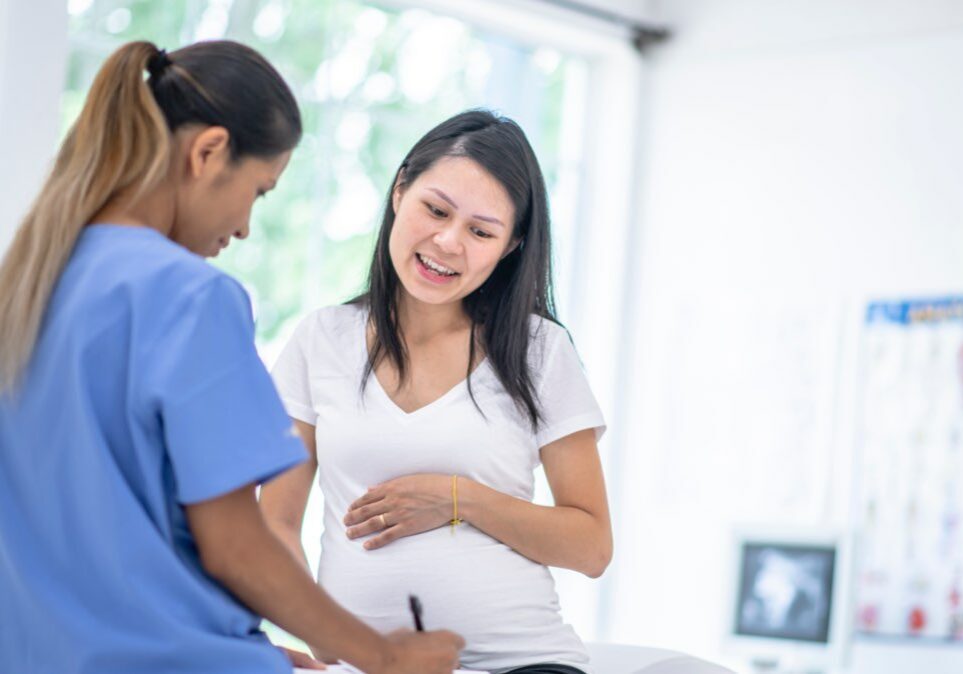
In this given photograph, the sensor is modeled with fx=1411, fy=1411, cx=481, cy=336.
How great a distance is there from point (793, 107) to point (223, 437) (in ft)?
13.1

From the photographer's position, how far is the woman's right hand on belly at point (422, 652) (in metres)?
1.43

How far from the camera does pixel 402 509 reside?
1.77 metres

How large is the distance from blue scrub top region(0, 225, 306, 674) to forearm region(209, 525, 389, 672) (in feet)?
0.09

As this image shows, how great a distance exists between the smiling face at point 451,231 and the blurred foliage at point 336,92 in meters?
2.73

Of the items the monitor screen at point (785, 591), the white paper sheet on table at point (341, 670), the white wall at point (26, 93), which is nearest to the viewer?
the white paper sheet on table at point (341, 670)

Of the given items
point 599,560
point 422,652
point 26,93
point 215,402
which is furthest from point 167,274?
point 26,93

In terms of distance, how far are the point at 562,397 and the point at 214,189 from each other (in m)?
0.67

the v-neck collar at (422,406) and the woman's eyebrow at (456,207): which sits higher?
the woman's eyebrow at (456,207)

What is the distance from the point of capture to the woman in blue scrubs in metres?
1.29

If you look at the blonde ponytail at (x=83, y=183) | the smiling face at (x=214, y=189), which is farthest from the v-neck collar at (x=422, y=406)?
the blonde ponytail at (x=83, y=183)

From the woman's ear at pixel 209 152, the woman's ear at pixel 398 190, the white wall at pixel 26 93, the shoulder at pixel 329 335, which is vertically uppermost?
the white wall at pixel 26 93

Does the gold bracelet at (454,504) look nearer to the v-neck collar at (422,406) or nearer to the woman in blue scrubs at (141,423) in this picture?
the v-neck collar at (422,406)

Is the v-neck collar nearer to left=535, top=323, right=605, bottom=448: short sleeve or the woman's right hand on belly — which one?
left=535, top=323, right=605, bottom=448: short sleeve

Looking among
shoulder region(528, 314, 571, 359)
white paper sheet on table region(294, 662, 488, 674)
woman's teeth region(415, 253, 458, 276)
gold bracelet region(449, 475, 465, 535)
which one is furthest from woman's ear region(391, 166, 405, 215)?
white paper sheet on table region(294, 662, 488, 674)
